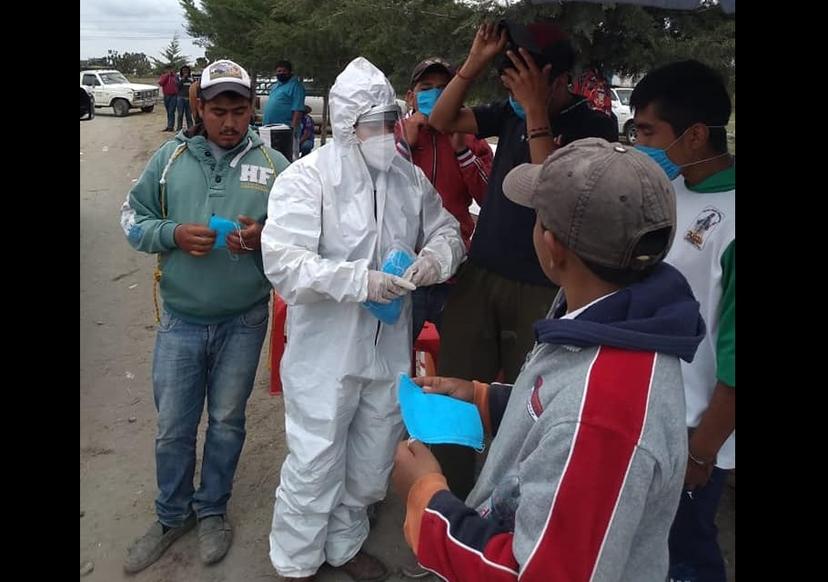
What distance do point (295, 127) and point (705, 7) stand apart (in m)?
6.65

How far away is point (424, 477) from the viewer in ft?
4.74

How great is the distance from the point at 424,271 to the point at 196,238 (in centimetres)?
89

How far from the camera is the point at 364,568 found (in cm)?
273

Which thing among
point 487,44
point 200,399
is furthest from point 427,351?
point 487,44

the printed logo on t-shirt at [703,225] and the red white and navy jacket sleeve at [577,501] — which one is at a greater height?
the printed logo on t-shirt at [703,225]

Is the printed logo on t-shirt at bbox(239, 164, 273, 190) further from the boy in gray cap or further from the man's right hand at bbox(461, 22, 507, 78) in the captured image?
the boy in gray cap

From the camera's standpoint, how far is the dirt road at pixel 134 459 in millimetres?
2828

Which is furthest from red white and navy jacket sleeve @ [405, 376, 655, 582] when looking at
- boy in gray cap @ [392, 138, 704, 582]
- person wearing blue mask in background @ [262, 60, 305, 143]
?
person wearing blue mask in background @ [262, 60, 305, 143]

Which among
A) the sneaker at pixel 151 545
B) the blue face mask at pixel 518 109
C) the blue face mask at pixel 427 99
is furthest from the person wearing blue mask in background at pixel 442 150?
the sneaker at pixel 151 545

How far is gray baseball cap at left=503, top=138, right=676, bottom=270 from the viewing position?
44.5 inches

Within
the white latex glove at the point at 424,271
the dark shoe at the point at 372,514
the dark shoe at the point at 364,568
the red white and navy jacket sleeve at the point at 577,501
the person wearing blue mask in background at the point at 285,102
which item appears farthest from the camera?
the person wearing blue mask in background at the point at 285,102

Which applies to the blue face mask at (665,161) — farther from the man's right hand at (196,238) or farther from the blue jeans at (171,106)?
the blue jeans at (171,106)

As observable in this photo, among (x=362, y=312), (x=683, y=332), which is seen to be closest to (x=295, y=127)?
(x=362, y=312)

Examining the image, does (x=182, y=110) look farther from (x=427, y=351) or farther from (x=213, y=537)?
(x=213, y=537)
